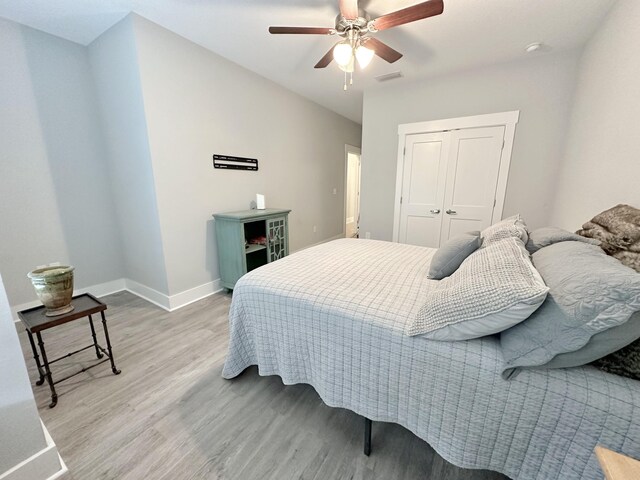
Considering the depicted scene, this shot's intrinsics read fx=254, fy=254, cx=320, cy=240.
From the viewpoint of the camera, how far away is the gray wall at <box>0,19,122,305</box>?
2.21 m

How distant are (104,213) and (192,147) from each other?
1302mm

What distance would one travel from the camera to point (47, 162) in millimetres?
2420

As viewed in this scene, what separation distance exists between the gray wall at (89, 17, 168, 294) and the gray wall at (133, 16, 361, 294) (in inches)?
3.7

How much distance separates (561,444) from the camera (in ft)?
2.70

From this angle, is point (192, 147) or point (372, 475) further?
point (192, 147)

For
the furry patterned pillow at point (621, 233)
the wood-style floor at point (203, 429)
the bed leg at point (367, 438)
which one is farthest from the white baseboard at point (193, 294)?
the furry patterned pillow at point (621, 233)

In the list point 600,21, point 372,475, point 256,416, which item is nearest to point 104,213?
point 256,416

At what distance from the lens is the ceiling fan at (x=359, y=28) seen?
1.57 m

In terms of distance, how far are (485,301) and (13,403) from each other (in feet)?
6.09

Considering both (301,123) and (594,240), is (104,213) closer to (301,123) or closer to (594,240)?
(301,123)

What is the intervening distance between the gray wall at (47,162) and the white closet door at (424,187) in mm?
3684

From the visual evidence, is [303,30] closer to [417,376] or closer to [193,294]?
[417,376]

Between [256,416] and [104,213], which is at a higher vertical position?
[104,213]

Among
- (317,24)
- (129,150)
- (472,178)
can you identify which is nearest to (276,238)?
(129,150)
